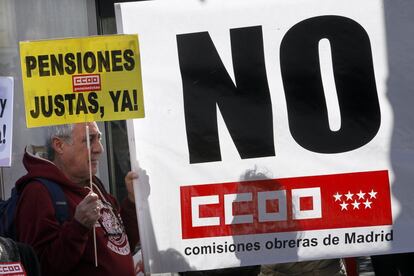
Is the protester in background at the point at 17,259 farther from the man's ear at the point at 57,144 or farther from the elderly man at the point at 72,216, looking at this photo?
the man's ear at the point at 57,144

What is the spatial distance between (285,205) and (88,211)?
0.93 metres

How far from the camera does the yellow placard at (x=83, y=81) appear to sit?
4.16 meters

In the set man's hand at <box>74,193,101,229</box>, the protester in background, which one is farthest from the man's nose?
the protester in background

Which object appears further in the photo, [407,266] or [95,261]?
[407,266]

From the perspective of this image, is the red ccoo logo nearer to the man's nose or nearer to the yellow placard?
the yellow placard

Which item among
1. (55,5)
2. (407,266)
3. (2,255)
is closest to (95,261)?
(2,255)

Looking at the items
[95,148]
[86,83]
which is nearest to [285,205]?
[95,148]

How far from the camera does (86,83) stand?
419cm

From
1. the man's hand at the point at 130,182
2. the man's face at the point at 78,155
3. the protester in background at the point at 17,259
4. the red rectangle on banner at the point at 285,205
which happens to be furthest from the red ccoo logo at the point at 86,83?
the protester in background at the point at 17,259

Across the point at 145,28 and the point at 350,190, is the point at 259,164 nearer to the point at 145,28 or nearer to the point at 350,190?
the point at 350,190

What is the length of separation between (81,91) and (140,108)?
269 millimetres

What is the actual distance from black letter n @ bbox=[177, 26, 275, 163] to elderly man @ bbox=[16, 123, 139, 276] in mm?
394

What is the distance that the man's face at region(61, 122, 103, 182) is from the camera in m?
4.38

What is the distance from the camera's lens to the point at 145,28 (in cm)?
439
